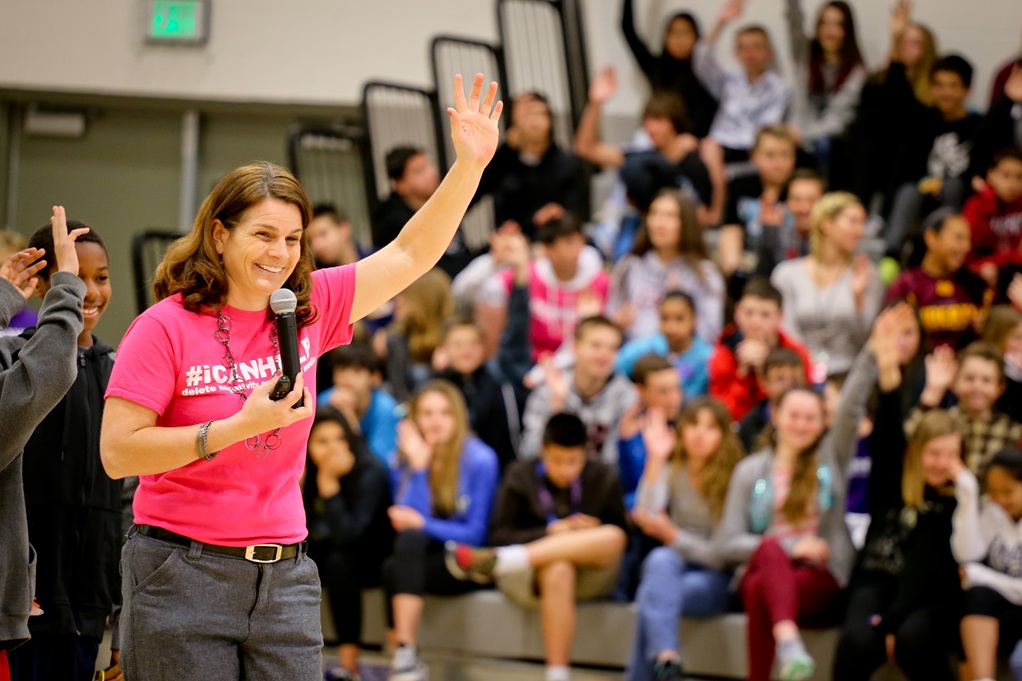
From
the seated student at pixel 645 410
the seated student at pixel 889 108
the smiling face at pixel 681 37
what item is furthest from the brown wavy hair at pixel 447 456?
the smiling face at pixel 681 37

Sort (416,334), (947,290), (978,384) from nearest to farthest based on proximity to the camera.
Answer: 1. (978,384)
2. (947,290)
3. (416,334)

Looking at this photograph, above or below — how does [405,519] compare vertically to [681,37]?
below

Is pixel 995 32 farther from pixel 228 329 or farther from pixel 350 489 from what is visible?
pixel 228 329

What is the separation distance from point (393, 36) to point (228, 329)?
6066 mm

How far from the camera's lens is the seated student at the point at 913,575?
13.6 ft

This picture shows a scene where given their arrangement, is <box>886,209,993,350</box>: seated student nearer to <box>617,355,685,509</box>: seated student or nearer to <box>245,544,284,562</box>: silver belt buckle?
<box>617,355,685,509</box>: seated student

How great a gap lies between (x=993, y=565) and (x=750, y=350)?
137 centimetres

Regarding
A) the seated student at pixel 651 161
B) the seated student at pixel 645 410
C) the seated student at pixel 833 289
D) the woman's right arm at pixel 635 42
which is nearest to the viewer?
the seated student at pixel 645 410

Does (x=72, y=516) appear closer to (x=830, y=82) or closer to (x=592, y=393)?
(x=592, y=393)

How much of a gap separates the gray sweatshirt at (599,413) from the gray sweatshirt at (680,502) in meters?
0.47

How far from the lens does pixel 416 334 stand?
5.84 metres

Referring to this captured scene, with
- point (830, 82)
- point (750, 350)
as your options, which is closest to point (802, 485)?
point (750, 350)

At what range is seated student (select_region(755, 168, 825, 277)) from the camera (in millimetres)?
6129

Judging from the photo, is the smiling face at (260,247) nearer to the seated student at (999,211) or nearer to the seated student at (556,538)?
the seated student at (556,538)
